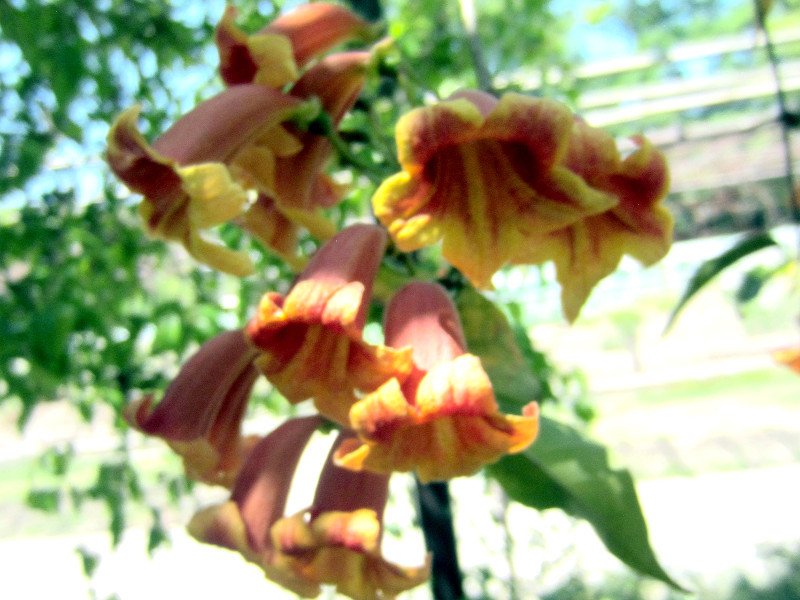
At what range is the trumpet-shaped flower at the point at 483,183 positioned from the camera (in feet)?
1.16

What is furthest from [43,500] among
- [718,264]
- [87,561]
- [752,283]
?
[752,283]

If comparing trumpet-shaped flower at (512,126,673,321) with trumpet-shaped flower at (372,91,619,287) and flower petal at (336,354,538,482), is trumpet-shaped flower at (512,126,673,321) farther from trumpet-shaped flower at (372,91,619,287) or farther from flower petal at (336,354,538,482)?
flower petal at (336,354,538,482)

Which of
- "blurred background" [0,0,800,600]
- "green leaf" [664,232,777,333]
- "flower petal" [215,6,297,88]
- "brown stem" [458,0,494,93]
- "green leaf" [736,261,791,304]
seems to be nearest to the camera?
"flower petal" [215,6,297,88]

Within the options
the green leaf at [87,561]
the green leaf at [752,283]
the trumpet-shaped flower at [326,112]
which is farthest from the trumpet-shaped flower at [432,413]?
the green leaf at [752,283]

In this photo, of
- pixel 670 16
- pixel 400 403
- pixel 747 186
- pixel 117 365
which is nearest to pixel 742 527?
pixel 747 186

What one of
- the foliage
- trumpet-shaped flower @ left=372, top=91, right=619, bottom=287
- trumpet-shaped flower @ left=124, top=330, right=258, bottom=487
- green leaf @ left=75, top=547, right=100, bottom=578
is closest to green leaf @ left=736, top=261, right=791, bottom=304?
the foliage

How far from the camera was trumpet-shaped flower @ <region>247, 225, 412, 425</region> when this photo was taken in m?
0.36

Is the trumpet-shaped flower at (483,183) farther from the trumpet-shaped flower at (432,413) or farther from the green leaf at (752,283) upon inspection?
the green leaf at (752,283)

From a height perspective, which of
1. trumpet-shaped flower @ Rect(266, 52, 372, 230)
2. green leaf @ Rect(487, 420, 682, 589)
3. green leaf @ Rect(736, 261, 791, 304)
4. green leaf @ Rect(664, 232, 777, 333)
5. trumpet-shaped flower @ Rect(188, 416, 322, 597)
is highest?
trumpet-shaped flower @ Rect(266, 52, 372, 230)

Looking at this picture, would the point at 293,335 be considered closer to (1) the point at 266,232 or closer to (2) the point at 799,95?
(1) the point at 266,232

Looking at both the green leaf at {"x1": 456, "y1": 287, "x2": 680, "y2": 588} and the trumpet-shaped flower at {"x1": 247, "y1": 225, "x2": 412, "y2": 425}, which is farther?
the green leaf at {"x1": 456, "y1": 287, "x2": 680, "y2": 588}

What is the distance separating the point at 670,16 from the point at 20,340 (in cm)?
360

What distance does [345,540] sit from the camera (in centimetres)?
42

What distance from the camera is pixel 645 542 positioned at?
445mm
